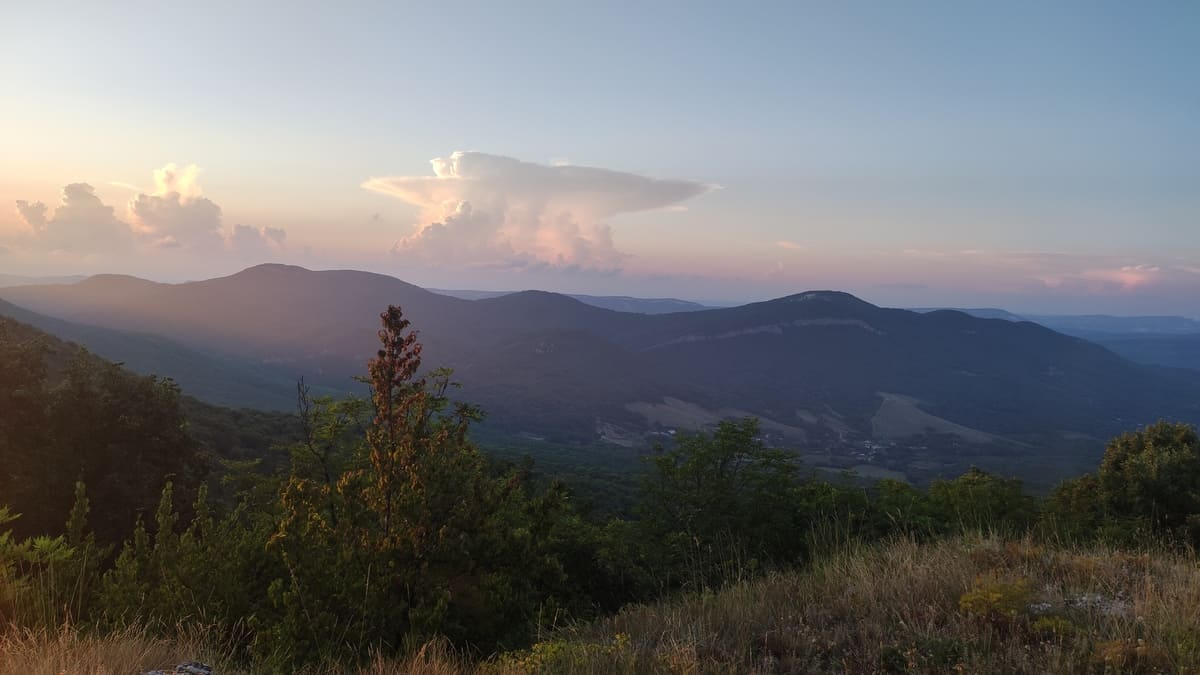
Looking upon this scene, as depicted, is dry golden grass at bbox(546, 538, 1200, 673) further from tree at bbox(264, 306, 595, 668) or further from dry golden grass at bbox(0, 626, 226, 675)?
dry golden grass at bbox(0, 626, 226, 675)

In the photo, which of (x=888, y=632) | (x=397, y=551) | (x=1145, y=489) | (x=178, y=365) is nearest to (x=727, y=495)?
(x=1145, y=489)

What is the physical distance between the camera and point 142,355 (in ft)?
582

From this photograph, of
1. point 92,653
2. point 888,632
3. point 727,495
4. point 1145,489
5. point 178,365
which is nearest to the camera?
point 92,653

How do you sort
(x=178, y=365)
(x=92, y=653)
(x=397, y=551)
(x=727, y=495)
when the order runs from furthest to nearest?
(x=178, y=365)
(x=727, y=495)
(x=397, y=551)
(x=92, y=653)

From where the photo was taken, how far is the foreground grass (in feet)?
13.4

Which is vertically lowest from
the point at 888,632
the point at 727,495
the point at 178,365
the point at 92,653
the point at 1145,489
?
the point at 178,365

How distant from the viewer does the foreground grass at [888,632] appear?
4078mm

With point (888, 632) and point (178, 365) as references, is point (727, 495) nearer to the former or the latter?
point (888, 632)

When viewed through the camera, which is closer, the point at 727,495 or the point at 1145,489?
the point at 1145,489

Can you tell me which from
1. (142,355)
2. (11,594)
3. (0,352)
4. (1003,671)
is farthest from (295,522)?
(142,355)

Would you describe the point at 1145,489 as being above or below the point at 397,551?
below

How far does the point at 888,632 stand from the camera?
188 inches

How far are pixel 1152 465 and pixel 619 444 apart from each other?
552ft

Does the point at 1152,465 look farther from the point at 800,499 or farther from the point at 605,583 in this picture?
the point at 605,583
